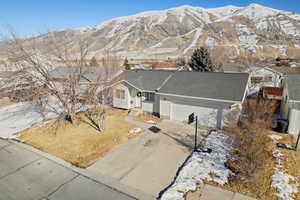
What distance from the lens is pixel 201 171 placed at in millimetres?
7309

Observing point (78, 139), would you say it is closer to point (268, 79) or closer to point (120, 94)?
point (120, 94)

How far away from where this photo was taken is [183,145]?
9.84 metres

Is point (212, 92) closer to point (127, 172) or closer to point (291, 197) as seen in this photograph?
point (291, 197)

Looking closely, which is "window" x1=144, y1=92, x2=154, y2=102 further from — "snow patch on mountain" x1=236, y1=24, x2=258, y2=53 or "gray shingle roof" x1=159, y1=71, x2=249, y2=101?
"snow patch on mountain" x1=236, y1=24, x2=258, y2=53

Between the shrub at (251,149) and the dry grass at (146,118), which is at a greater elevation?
the shrub at (251,149)

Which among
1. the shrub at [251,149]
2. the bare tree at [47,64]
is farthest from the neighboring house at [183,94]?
the bare tree at [47,64]

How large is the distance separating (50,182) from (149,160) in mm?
4488

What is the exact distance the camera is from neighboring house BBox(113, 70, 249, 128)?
11.6 metres

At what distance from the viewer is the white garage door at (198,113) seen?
39.2ft

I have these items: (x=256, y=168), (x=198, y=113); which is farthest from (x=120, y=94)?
(x=256, y=168)

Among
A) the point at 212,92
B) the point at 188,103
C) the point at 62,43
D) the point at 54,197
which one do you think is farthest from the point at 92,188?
the point at 62,43

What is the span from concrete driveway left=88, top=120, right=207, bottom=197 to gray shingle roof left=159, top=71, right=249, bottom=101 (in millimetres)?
3116

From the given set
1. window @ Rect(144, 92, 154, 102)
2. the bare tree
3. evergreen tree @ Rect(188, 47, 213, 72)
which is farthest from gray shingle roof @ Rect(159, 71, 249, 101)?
evergreen tree @ Rect(188, 47, 213, 72)

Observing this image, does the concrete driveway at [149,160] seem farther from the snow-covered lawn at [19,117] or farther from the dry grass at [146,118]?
the snow-covered lawn at [19,117]
